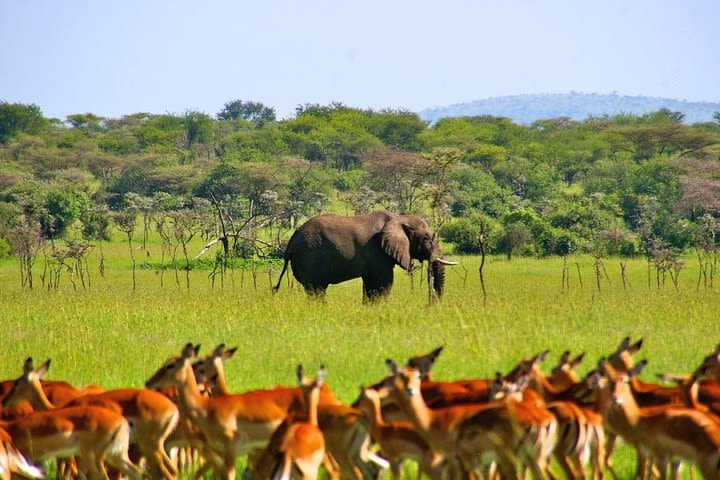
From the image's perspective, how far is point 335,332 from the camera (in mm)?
13344

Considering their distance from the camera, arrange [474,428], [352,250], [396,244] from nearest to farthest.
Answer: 1. [474,428]
2. [396,244]
3. [352,250]

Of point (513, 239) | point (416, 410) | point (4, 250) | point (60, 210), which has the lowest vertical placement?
point (4, 250)

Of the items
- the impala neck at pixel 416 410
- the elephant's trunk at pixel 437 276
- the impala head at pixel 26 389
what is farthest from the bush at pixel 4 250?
the impala neck at pixel 416 410

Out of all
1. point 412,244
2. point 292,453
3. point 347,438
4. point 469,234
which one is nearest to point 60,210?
point 469,234

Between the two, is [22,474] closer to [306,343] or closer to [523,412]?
[523,412]

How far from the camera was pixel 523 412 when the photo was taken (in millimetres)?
5859

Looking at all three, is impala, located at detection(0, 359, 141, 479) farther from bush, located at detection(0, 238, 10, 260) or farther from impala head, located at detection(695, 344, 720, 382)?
bush, located at detection(0, 238, 10, 260)

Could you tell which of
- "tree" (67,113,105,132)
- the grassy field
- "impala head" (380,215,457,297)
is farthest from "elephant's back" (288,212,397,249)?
"tree" (67,113,105,132)

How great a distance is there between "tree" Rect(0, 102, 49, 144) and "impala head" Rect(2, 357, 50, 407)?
2634 inches

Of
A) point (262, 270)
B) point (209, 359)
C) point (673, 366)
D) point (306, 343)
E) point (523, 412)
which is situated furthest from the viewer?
point (262, 270)

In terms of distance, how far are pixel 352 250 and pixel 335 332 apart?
650 cm

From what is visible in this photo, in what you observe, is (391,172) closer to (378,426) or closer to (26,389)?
(26,389)

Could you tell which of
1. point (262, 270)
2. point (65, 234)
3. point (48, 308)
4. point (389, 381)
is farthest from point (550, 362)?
point (65, 234)

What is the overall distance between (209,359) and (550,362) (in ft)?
15.6
